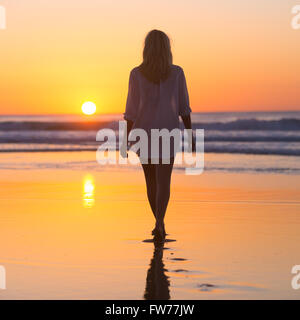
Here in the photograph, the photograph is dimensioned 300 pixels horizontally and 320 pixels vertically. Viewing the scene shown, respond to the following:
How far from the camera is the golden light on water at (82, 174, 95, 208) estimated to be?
895 centimetres

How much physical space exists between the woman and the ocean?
7.46 metres

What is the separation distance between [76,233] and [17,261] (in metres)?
1.29

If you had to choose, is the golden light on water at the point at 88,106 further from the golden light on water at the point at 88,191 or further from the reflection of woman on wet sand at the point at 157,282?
the reflection of woman on wet sand at the point at 157,282

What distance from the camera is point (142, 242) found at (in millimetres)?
6301

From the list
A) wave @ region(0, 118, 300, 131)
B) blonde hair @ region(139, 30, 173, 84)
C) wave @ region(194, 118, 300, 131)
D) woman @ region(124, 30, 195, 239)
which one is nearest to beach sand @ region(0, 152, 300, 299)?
woman @ region(124, 30, 195, 239)

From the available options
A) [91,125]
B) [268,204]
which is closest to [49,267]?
[268,204]

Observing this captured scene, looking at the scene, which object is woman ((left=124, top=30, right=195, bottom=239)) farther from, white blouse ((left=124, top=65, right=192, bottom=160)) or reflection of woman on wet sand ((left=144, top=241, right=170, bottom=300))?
reflection of woman on wet sand ((left=144, top=241, right=170, bottom=300))

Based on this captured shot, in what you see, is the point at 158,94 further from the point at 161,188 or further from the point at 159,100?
the point at 161,188

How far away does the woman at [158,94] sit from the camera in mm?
6230

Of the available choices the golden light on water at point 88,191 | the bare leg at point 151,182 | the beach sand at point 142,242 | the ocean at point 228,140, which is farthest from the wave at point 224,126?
the bare leg at point 151,182

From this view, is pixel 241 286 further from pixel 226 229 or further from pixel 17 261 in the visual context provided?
pixel 226 229

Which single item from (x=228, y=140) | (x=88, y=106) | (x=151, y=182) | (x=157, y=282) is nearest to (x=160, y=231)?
(x=151, y=182)
